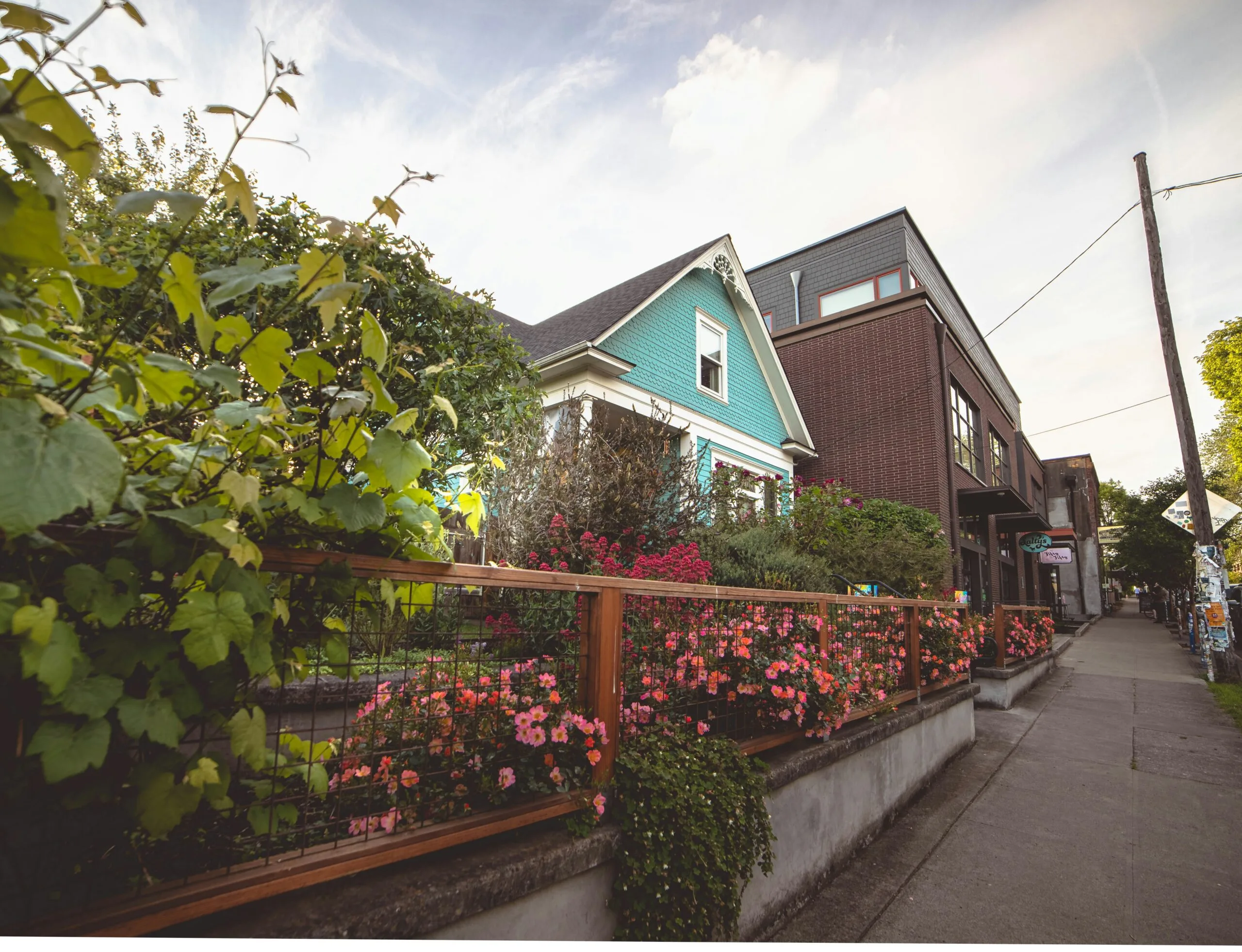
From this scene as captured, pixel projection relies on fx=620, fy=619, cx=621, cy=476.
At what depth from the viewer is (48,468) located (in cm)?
95

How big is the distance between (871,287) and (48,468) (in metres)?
17.0

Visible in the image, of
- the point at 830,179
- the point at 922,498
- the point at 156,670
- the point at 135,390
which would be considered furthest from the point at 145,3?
the point at 922,498

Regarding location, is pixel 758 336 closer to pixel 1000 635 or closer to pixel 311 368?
pixel 1000 635

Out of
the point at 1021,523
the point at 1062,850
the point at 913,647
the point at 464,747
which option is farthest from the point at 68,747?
the point at 1021,523

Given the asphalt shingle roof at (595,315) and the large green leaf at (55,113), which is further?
the asphalt shingle roof at (595,315)

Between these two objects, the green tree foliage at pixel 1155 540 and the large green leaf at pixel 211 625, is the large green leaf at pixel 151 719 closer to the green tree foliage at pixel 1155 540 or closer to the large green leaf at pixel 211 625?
the large green leaf at pixel 211 625

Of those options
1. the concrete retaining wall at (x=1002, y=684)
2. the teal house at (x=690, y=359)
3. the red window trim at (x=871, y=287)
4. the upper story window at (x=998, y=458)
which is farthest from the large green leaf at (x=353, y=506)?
the upper story window at (x=998, y=458)

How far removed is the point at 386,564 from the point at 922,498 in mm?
13821

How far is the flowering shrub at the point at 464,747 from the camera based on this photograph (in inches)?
77.1

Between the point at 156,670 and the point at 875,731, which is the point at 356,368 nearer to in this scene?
the point at 156,670

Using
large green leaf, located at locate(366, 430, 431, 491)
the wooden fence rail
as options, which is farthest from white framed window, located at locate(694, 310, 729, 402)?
large green leaf, located at locate(366, 430, 431, 491)

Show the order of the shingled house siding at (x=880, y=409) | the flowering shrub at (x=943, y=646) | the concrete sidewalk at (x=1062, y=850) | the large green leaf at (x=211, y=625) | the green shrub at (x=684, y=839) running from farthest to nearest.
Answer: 1. the shingled house siding at (x=880, y=409)
2. the flowering shrub at (x=943, y=646)
3. the concrete sidewalk at (x=1062, y=850)
4. the green shrub at (x=684, y=839)
5. the large green leaf at (x=211, y=625)

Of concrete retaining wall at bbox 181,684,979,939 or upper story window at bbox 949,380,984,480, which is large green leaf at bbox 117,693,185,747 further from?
upper story window at bbox 949,380,984,480

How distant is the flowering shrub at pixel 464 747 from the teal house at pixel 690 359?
659 centimetres
